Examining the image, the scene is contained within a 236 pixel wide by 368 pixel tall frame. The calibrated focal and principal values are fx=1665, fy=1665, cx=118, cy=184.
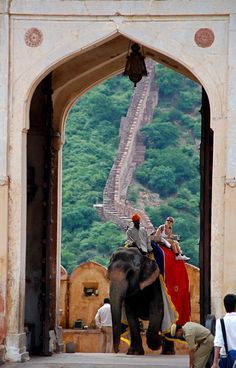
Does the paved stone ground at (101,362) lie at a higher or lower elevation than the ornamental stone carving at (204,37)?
lower

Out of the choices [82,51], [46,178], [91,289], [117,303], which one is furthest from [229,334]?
[91,289]

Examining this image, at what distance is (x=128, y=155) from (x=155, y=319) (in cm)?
4736

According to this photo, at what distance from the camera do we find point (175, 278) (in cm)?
2519

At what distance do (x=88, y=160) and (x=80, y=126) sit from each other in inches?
121

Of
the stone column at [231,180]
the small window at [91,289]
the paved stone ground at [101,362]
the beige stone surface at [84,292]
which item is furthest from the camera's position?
the small window at [91,289]

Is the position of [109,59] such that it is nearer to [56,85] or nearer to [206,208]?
[56,85]

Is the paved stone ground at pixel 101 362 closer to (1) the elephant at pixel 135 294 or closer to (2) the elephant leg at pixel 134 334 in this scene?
(2) the elephant leg at pixel 134 334

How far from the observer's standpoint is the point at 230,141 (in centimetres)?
2136

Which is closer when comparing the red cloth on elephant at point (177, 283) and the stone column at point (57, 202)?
the red cloth on elephant at point (177, 283)

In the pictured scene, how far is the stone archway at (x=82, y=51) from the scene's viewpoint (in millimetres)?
21391

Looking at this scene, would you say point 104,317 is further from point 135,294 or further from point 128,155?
point 128,155

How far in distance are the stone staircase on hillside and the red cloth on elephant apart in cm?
3395

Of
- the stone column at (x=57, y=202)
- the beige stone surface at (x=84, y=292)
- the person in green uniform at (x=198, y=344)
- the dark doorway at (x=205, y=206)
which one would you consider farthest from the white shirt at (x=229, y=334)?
the beige stone surface at (x=84, y=292)

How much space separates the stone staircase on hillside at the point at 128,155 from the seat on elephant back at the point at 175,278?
33973 millimetres
